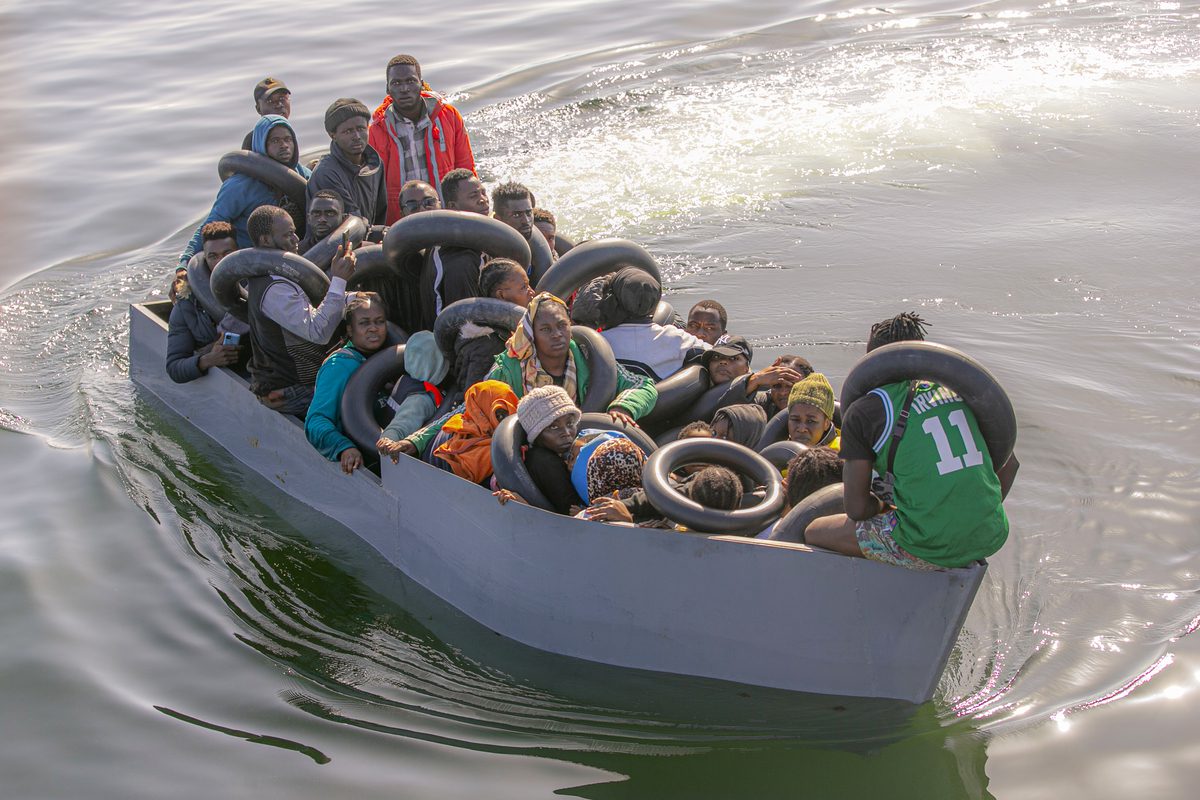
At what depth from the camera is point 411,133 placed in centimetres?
835

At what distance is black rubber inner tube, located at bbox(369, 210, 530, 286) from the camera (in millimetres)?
6355

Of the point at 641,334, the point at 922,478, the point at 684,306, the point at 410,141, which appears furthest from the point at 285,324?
the point at 684,306

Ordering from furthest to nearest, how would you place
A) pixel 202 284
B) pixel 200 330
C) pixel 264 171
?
pixel 264 171
pixel 200 330
pixel 202 284

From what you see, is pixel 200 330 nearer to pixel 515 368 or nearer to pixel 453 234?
pixel 453 234

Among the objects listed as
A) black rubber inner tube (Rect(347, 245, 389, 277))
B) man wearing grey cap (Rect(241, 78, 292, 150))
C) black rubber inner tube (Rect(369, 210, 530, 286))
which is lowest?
black rubber inner tube (Rect(347, 245, 389, 277))

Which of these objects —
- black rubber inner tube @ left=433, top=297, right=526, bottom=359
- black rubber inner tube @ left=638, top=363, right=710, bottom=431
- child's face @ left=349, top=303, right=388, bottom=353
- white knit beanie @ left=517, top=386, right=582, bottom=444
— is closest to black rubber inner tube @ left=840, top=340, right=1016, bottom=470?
white knit beanie @ left=517, top=386, right=582, bottom=444

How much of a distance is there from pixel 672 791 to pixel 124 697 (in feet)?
8.54

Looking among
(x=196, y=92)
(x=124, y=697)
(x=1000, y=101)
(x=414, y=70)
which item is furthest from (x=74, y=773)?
(x=196, y=92)

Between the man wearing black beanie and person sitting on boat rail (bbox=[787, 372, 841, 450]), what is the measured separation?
3532 millimetres

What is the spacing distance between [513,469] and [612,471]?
0.43m

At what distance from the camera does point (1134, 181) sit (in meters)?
11.7

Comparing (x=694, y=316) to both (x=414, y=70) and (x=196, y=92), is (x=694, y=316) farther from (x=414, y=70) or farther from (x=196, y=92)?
(x=196, y=92)

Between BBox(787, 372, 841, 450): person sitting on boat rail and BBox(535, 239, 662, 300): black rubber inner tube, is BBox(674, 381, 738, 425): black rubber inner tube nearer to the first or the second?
BBox(787, 372, 841, 450): person sitting on boat rail

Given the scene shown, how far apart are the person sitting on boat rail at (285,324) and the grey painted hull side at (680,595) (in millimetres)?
984
